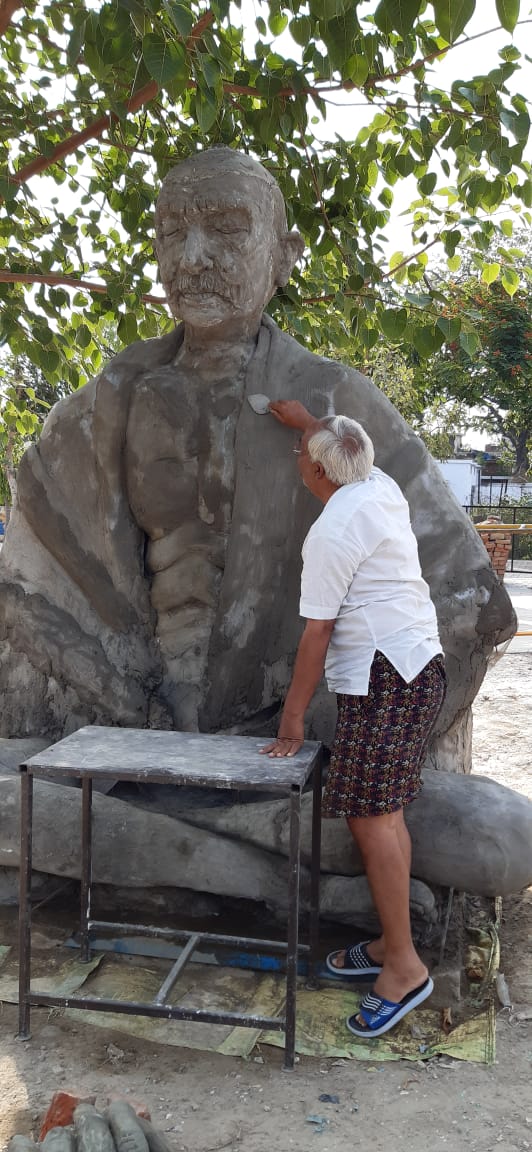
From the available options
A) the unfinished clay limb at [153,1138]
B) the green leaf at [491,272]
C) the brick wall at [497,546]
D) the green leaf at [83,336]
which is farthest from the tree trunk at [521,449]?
the unfinished clay limb at [153,1138]

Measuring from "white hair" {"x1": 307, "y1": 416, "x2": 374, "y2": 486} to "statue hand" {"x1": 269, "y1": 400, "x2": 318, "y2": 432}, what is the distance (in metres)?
0.49

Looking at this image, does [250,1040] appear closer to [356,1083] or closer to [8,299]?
[356,1083]

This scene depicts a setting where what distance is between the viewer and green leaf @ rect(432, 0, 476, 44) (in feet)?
6.88

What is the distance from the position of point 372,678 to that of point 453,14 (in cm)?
146

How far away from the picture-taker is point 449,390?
1938 cm

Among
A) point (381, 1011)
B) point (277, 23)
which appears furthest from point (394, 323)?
point (381, 1011)

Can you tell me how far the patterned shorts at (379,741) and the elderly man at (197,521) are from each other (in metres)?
0.54

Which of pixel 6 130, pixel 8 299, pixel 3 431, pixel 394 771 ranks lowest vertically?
pixel 394 771

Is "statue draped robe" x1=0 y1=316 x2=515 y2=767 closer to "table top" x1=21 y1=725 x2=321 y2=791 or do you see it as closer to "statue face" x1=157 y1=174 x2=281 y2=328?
"statue face" x1=157 y1=174 x2=281 y2=328

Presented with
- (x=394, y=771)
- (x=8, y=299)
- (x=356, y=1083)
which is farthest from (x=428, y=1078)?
(x=8, y=299)

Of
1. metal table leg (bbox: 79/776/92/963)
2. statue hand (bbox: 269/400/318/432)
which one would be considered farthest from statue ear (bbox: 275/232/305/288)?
metal table leg (bbox: 79/776/92/963)

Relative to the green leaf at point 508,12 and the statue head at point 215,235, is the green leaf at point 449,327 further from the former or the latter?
the green leaf at point 508,12

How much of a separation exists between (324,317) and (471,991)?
129 inches

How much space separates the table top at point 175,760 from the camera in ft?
6.83
